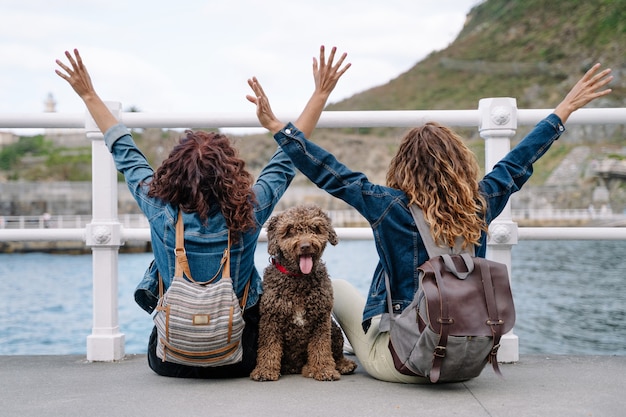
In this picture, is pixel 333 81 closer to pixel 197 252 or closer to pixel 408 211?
pixel 408 211

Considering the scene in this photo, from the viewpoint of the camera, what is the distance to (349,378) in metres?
2.67

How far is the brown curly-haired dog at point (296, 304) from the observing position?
260 cm

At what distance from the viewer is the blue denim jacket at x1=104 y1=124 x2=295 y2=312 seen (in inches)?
97.7

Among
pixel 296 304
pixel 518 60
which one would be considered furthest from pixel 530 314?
pixel 518 60

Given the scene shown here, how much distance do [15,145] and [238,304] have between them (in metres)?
75.3

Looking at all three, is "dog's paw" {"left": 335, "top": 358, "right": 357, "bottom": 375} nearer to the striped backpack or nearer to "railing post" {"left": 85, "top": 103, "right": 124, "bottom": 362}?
the striped backpack

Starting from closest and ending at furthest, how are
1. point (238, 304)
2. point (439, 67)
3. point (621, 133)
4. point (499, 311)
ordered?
point (499, 311)
point (238, 304)
point (621, 133)
point (439, 67)

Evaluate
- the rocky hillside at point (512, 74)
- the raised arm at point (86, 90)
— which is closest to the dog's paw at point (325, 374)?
the raised arm at point (86, 90)

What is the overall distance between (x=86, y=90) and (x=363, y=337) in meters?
1.63

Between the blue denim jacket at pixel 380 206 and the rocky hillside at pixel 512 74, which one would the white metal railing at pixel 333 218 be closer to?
the rocky hillside at pixel 512 74

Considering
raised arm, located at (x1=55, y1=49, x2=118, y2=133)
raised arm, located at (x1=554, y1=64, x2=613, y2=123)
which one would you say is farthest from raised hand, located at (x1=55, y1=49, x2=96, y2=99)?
raised arm, located at (x1=554, y1=64, x2=613, y2=123)

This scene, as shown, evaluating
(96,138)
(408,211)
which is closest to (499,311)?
(408,211)

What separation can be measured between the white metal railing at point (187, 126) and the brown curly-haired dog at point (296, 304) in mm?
505

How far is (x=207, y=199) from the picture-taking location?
2.53m
